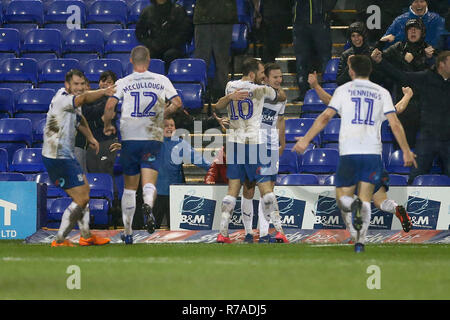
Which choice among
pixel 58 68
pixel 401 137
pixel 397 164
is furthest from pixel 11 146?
pixel 401 137

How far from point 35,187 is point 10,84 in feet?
14.1

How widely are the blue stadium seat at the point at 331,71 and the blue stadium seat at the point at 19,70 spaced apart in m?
5.43

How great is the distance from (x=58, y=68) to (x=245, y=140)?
6.01 m

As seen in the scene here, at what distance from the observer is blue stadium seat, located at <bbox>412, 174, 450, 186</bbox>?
12.9 meters

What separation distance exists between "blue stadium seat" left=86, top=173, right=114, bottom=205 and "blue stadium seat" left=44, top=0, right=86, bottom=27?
5537 millimetres

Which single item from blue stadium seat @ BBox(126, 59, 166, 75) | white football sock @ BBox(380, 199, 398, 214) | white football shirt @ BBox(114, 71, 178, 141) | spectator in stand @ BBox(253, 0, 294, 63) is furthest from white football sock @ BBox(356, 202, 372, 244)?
spectator in stand @ BBox(253, 0, 294, 63)

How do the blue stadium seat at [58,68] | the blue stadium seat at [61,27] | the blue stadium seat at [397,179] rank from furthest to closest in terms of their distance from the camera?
the blue stadium seat at [61,27] < the blue stadium seat at [58,68] < the blue stadium seat at [397,179]

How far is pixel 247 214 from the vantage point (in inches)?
467

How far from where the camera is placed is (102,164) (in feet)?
45.8

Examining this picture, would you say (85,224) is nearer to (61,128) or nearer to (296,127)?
(61,128)

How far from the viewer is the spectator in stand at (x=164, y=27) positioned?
1628cm

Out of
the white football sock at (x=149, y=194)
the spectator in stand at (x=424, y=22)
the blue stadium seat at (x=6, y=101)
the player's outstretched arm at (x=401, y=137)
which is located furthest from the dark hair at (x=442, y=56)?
the blue stadium seat at (x=6, y=101)

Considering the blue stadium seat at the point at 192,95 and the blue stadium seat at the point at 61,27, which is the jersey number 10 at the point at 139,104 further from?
the blue stadium seat at the point at 61,27

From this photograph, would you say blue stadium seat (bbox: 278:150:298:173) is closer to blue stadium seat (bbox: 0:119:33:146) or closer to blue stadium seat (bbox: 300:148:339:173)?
blue stadium seat (bbox: 300:148:339:173)
